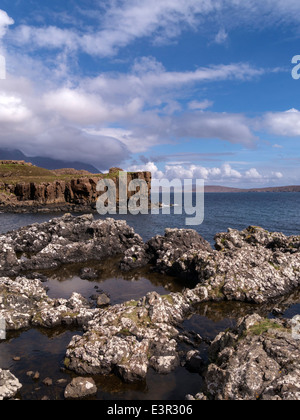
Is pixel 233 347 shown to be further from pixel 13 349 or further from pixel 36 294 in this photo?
pixel 36 294

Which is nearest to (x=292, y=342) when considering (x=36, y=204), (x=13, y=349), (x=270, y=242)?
(x=13, y=349)

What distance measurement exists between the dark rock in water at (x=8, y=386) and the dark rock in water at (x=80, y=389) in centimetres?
244

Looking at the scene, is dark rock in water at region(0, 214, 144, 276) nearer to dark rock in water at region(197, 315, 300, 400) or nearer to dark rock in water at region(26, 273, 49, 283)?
dark rock in water at region(26, 273, 49, 283)

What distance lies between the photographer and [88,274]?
1267 inches

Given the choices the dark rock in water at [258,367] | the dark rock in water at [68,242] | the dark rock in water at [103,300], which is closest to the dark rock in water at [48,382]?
the dark rock in water at [258,367]

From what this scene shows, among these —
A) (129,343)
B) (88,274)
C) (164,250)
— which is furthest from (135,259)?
(129,343)

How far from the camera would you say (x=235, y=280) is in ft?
85.8

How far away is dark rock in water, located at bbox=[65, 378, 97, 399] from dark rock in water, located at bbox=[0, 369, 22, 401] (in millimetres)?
2443

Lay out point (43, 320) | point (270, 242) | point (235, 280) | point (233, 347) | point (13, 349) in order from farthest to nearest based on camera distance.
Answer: point (270, 242) → point (235, 280) → point (43, 320) → point (13, 349) → point (233, 347)

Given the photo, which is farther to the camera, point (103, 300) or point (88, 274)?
point (88, 274)

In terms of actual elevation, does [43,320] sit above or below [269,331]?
below

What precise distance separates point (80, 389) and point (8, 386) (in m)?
3.39

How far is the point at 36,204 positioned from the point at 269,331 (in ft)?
433

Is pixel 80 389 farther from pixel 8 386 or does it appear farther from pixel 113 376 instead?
→ pixel 8 386
